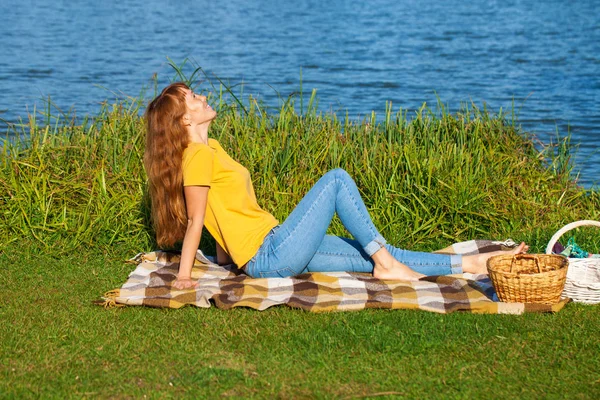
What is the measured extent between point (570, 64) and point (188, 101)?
48.2 feet

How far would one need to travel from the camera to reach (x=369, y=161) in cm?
657

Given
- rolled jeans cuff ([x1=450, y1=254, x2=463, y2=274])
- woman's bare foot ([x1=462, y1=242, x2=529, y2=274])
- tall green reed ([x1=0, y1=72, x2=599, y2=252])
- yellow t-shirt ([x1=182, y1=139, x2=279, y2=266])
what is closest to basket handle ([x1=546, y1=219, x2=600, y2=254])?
woman's bare foot ([x1=462, y1=242, x2=529, y2=274])

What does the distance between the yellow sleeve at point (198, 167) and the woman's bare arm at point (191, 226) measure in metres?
0.03

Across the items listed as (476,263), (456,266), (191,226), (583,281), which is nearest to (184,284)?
(191,226)

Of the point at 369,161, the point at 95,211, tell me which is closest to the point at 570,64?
the point at 369,161

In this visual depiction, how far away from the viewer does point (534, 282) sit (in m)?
4.57

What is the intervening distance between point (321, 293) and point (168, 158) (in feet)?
3.80

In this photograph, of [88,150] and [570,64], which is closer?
[88,150]

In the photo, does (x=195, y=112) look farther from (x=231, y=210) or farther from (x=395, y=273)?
(x=395, y=273)

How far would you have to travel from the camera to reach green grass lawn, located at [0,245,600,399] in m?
3.72

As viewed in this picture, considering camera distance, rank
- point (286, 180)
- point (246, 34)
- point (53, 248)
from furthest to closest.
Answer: point (246, 34), point (286, 180), point (53, 248)

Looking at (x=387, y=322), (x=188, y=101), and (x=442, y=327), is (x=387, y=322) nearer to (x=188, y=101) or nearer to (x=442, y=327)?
(x=442, y=327)

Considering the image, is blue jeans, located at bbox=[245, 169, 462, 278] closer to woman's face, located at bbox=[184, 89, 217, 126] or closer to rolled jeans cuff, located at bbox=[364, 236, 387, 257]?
rolled jeans cuff, located at bbox=[364, 236, 387, 257]

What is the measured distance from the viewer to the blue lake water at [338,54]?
1399 cm
